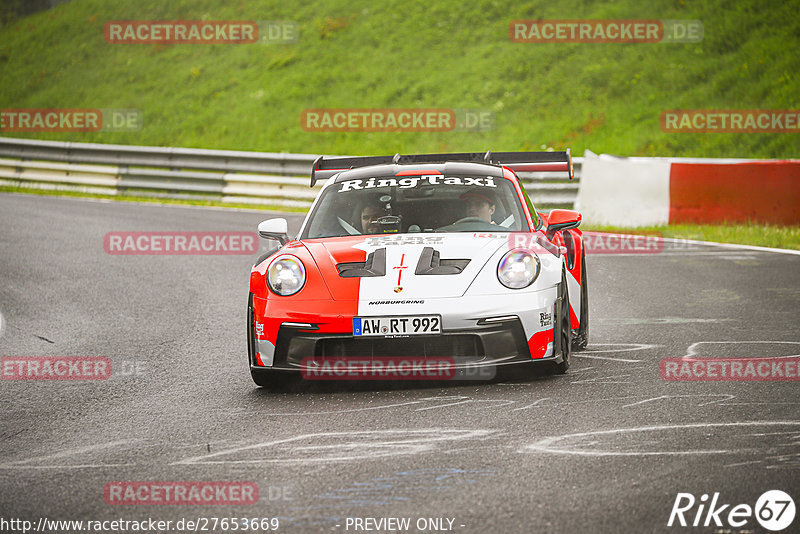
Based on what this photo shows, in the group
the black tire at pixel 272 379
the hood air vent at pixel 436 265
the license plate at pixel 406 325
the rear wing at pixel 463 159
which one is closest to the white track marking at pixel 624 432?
the license plate at pixel 406 325

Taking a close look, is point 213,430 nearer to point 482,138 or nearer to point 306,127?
point 482,138

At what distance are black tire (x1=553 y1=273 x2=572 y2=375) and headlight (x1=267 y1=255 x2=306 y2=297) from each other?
148 cm

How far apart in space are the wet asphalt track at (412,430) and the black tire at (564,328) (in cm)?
13

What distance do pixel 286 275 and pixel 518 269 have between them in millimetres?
1327

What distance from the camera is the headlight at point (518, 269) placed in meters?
5.73

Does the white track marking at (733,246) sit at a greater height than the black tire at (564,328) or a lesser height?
greater

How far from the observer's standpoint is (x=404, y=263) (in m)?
5.85

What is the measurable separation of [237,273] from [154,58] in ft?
83.8

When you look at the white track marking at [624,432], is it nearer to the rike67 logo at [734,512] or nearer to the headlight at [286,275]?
the rike67 logo at [734,512]

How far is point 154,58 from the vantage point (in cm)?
3491

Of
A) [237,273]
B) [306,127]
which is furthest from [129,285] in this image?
[306,127]

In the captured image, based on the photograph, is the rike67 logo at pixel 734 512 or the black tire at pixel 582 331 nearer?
the rike67 logo at pixel 734 512

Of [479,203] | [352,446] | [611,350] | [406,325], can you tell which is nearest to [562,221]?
[479,203]

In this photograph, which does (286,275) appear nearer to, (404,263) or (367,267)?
(367,267)
